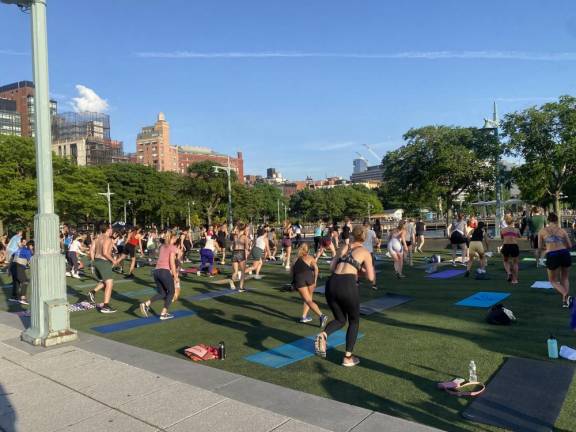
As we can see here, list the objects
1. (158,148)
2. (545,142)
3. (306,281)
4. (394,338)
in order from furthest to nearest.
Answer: (158,148) → (545,142) → (306,281) → (394,338)

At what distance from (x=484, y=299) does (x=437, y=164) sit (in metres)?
24.7

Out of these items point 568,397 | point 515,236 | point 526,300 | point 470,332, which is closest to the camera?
point 568,397

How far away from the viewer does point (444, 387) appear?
4.55m

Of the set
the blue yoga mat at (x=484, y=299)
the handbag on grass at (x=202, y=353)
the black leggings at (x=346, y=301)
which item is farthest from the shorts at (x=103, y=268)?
the blue yoga mat at (x=484, y=299)

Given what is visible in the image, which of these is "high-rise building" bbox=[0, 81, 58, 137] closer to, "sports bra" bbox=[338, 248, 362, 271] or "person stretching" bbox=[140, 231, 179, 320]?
"person stretching" bbox=[140, 231, 179, 320]

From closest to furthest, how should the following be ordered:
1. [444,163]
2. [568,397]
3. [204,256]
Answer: [568,397], [204,256], [444,163]

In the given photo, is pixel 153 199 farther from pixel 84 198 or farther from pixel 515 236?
pixel 515 236

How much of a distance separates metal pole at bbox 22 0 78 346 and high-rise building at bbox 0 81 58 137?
497 ft

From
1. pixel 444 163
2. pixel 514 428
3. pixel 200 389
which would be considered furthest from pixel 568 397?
pixel 444 163

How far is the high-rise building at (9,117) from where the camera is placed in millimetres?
137600

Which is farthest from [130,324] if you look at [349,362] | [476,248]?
[476,248]

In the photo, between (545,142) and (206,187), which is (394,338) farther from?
(206,187)

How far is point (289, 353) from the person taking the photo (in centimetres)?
611

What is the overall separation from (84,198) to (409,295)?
142ft
